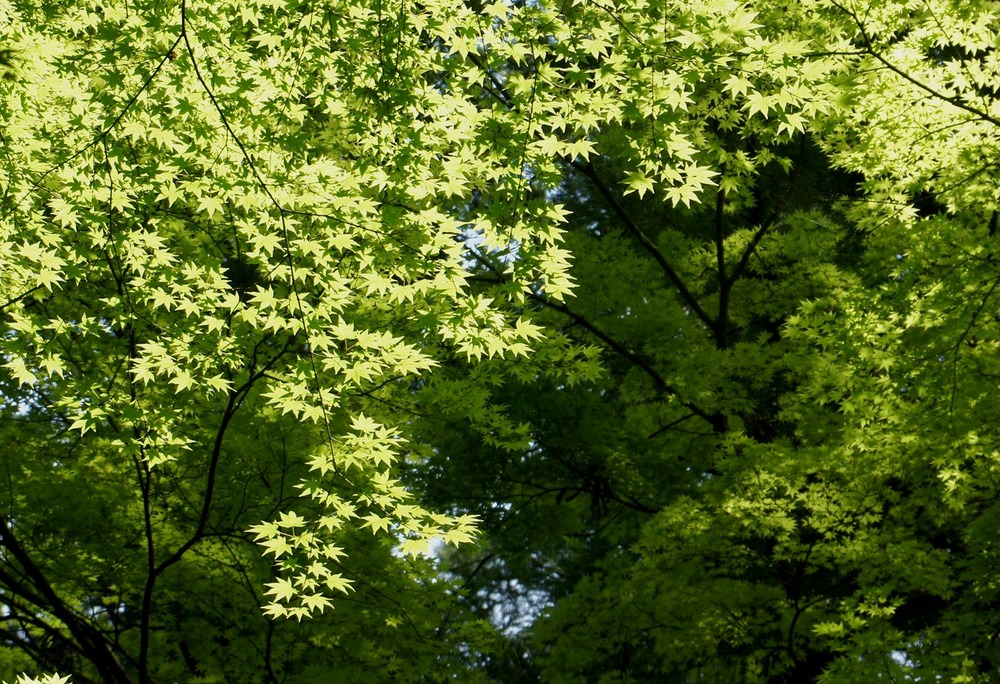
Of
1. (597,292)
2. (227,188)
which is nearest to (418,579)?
(597,292)

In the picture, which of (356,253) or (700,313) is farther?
(700,313)

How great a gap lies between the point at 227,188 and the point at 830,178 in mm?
9010

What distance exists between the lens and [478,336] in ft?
17.3

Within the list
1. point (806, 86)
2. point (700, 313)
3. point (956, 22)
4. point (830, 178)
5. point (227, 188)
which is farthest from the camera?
point (830, 178)

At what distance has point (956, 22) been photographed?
732cm

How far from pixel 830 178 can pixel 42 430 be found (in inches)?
383

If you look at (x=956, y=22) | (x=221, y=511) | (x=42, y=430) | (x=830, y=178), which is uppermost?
(x=830, y=178)

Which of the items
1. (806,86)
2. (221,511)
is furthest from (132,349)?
(806,86)

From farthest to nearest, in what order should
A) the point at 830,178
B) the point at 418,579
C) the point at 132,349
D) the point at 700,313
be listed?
1. the point at 830,178
2. the point at 700,313
3. the point at 418,579
4. the point at 132,349

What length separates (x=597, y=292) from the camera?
10.4 m

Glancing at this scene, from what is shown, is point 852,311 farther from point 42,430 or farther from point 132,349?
point 42,430

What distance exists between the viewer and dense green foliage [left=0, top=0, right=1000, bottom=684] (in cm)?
503

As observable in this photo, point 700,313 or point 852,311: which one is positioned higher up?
point 700,313

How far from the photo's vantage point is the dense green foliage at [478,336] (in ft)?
16.5
